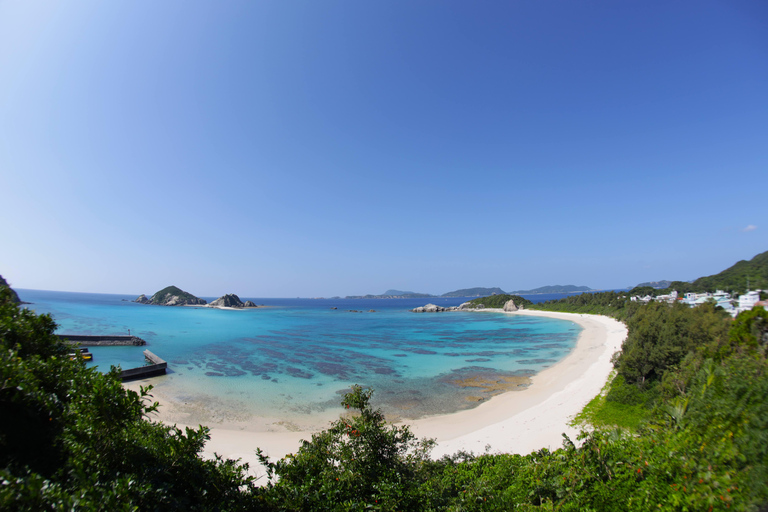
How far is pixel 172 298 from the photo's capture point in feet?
546

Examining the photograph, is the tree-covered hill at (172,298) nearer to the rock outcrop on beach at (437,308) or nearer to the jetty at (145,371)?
the rock outcrop on beach at (437,308)

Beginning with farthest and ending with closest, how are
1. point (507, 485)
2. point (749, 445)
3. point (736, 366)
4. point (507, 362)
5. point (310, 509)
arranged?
point (507, 362) < point (736, 366) < point (507, 485) < point (749, 445) < point (310, 509)

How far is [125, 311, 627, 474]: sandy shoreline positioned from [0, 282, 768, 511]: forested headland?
588cm

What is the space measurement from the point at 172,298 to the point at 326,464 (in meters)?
199

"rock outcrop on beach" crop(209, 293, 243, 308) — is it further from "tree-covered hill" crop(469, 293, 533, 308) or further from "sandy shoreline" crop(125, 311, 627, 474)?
"sandy shoreline" crop(125, 311, 627, 474)

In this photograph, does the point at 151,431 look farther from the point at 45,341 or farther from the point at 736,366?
the point at 736,366

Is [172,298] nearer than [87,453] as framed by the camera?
No

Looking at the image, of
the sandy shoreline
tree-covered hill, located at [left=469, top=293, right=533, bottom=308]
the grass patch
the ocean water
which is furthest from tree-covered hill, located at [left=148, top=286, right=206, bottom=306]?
the grass patch

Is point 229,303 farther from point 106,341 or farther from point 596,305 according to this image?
point 596,305

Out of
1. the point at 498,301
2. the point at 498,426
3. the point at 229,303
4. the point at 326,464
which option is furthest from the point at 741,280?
the point at 229,303

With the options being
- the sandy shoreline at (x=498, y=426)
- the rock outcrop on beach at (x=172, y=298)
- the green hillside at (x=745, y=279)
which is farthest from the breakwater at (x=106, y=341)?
the rock outcrop on beach at (x=172, y=298)

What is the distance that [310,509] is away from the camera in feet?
16.3

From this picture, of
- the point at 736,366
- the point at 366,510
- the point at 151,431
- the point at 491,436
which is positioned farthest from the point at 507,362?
the point at 151,431

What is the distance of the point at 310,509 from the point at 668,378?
1908 centimetres
